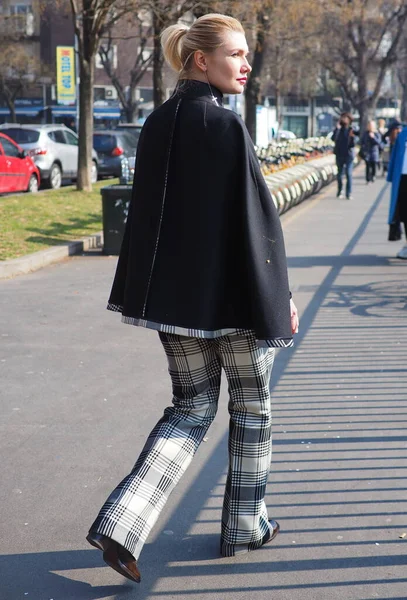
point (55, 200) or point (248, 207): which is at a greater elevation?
point (248, 207)

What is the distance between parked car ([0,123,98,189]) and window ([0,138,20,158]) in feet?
7.75

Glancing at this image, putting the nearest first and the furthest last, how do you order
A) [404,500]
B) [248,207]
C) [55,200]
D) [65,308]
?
[248,207], [404,500], [65,308], [55,200]

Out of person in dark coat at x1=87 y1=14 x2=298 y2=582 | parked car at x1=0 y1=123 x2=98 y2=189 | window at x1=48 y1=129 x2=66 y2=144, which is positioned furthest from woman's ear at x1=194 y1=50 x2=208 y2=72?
window at x1=48 y1=129 x2=66 y2=144

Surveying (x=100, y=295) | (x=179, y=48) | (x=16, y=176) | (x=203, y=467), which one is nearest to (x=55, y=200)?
(x=16, y=176)

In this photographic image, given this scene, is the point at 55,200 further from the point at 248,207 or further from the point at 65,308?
the point at 248,207

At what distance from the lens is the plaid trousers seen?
337cm

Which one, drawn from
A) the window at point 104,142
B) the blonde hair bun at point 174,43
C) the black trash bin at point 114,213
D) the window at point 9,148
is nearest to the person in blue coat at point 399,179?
the black trash bin at point 114,213

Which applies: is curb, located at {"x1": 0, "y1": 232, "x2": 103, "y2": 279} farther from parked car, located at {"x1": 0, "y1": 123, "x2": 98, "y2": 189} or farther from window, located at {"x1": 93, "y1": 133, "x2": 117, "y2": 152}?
window, located at {"x1": 93, "y1": 133, "x2": 117, "y2": 152}

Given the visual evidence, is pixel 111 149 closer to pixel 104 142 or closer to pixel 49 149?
pixel 104 142

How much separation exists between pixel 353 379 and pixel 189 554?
2.92 m

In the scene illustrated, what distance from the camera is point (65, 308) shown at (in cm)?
921

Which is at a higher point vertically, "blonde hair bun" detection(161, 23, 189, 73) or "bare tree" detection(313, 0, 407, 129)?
"bare tree" detection(313, 0, 407, 129)

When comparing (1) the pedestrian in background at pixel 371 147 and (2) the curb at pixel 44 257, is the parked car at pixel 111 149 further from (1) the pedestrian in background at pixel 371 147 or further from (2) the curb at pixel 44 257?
(2) the curb at pixel 44 257

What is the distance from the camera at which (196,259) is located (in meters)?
3.33
